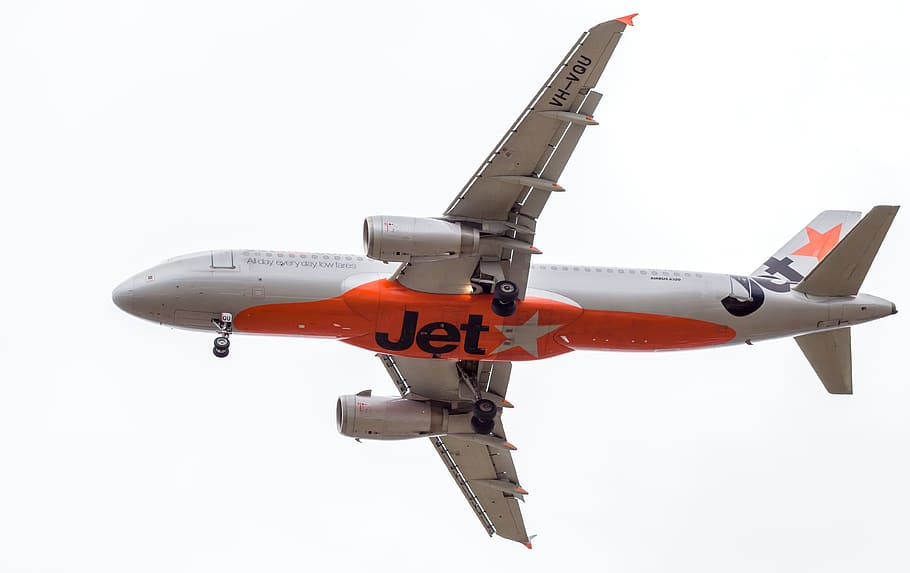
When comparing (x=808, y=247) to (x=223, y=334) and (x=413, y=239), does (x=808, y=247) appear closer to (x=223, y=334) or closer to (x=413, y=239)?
(x=413, y=239)

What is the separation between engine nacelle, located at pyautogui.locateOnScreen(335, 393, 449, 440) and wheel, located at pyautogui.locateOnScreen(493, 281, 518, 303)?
995cm

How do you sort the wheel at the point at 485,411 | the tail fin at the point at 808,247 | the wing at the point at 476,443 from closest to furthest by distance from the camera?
the wheel at the point at 485,411, the tail fin at the point at 808,247, the wing at the point at 476,443

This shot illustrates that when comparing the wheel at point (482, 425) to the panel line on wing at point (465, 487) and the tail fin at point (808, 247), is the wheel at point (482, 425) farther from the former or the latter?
the tail fin at point (808, 247)

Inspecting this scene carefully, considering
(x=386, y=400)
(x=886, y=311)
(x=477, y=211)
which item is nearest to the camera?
(x=477, y=211)

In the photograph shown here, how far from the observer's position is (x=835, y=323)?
2240 inches

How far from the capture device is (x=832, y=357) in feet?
193

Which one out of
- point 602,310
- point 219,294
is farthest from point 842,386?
point 219,294

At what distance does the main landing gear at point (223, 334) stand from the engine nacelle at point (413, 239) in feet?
21.0

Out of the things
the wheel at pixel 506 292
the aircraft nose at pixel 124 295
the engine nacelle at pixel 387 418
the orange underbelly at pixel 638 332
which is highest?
the wheel at pixel 506 292

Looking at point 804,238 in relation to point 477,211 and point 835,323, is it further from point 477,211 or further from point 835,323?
point 477,211

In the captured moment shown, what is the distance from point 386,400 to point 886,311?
824 inches

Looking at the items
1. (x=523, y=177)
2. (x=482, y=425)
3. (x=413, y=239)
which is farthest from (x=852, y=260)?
(x=413, y=239)

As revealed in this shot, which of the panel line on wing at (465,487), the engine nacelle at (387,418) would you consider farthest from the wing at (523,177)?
the panel line on wing at (465,487)

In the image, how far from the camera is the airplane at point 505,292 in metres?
51.3
